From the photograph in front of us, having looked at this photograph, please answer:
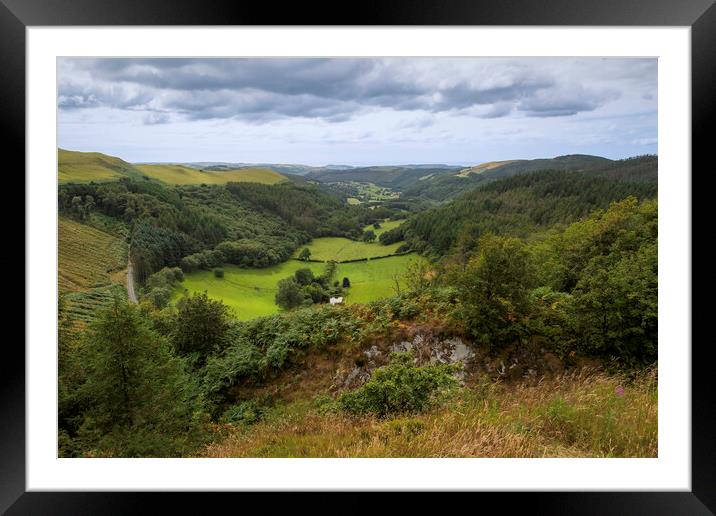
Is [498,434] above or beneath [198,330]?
above

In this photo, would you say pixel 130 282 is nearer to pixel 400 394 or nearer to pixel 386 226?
pixel 386 226

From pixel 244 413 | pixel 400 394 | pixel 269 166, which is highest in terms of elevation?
pixel 269 166

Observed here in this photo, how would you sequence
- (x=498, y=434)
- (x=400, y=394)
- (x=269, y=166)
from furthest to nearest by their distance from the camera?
(x=269, y=166), (x=400, y=394), (x=498, y=434)

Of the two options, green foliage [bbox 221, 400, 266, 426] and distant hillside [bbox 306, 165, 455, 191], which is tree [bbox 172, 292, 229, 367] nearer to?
green foliage [bbox 221, 400, 266, 426]

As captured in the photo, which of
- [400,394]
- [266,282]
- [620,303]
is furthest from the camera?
[266,282]

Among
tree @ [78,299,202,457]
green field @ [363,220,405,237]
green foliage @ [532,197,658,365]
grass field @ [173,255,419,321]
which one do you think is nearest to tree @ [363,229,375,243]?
green field @ [363,220,405,237]

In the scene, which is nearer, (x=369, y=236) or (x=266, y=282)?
(x=266, y=282)
